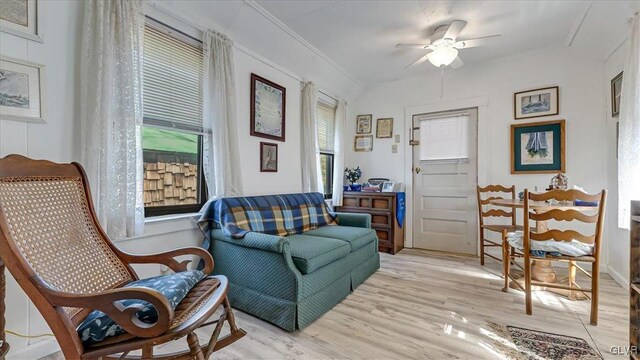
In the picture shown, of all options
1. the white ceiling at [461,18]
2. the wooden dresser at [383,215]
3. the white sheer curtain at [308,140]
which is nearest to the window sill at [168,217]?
the white sheer curtain at [308,140]

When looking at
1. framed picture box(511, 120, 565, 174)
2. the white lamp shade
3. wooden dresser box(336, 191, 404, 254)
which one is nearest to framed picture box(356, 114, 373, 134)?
wooden dresser box(336, 191, 404, 254)

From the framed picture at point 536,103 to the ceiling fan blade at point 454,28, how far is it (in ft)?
4.73

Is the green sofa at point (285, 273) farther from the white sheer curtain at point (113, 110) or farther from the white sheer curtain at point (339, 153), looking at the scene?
the white sheer curtain at point (339, 153)

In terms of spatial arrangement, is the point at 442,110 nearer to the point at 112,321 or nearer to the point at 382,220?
the point at 382,220

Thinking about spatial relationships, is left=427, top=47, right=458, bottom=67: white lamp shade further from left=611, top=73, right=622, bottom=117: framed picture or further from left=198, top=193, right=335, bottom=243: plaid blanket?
left=198, top=193, right=335, bottom=243: plaid blanket

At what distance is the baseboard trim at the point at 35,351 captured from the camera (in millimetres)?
1416

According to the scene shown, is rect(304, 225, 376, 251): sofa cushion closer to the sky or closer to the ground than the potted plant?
closer to the ground

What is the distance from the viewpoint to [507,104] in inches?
138

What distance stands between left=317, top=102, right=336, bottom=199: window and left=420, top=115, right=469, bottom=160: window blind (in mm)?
1365

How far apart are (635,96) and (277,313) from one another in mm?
3243

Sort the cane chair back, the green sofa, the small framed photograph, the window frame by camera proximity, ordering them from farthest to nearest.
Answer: the window frame < the small framed photograph < the green sofa < the cane chair back

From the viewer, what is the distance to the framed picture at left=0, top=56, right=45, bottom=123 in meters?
1.37

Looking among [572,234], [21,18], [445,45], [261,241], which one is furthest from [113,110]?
[572,234]

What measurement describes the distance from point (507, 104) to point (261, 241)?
3.55 metres
